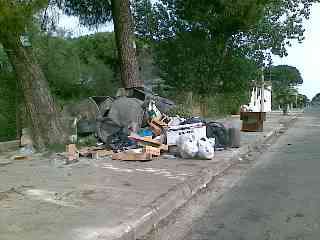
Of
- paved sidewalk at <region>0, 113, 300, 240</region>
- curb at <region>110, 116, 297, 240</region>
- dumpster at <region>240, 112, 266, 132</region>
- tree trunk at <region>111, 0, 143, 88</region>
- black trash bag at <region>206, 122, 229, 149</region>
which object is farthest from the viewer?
dumpster at <region>240, 112, 266, 132</region>

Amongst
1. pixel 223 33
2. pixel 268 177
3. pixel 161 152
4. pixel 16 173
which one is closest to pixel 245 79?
pixel 223 33

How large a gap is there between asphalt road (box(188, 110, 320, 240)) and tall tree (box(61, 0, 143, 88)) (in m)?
7.80

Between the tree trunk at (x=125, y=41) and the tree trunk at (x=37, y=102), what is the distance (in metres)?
5.78

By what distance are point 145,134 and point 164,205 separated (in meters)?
6.90

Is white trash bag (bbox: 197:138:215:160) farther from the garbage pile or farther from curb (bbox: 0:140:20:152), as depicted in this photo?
curb (bbox: 0:140:20:152)

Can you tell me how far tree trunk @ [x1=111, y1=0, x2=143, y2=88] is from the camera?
18375mm

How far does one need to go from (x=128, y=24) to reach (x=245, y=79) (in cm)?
1436

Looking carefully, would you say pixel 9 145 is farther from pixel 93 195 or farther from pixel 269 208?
pixel 269 208

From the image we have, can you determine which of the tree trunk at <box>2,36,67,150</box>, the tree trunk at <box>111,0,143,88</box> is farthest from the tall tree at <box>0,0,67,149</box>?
the tree trunk at <box>111,0,143,88</box>

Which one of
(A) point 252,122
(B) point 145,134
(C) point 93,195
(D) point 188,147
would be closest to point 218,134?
(B) point 145,134

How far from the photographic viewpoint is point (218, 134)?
14773 millimetres

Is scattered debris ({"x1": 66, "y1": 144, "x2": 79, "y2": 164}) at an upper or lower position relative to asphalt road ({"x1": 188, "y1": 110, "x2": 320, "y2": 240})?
upper

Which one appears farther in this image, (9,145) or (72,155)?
(9,145)

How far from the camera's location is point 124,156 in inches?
462
